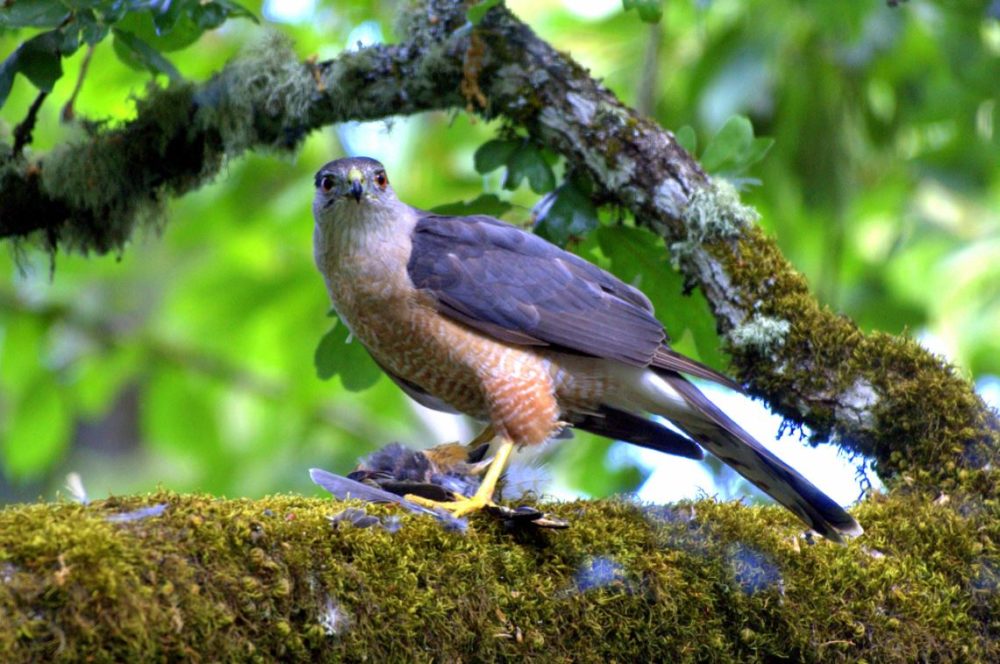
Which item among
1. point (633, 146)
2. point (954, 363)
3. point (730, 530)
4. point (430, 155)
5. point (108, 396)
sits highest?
point (430, 155)

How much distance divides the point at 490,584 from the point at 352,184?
6.30 feet

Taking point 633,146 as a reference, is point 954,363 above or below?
below

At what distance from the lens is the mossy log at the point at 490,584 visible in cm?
227

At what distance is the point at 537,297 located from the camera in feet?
13.3

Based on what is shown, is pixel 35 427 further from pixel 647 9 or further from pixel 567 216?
pixel 647 9

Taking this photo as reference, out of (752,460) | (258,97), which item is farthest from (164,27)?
(752,460)

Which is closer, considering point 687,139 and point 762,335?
point 762,335

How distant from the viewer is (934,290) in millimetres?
7047

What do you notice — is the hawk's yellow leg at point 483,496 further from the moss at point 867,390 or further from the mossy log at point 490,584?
the moss at point 867,390

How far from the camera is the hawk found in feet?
13.1

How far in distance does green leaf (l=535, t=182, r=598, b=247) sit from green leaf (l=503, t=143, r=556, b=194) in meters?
0.07

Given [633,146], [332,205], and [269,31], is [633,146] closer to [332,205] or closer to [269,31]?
[332,205]

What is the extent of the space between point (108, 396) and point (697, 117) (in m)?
4.06

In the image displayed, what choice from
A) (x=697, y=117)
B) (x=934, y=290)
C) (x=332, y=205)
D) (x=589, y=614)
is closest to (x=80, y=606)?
(x=589, y=614)
